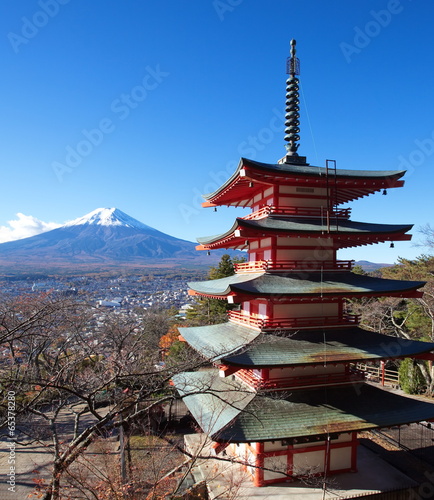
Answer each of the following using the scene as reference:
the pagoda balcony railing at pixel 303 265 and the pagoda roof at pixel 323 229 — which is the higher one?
the pagoda roof at pixel 323 229

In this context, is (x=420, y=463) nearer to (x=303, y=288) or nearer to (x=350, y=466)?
(x=350, y=466)

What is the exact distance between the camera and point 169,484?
10.9m

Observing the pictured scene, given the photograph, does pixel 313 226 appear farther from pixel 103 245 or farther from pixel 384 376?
pixel 103 245

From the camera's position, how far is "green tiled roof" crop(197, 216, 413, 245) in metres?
10.4

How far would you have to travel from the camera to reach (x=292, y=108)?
12484mm

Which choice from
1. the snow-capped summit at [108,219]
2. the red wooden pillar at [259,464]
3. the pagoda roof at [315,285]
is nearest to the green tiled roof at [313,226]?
the pagoda roof at [315,285]

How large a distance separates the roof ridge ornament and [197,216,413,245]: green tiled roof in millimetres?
2755

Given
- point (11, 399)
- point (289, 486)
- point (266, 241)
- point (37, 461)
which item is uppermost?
point (266, 241)

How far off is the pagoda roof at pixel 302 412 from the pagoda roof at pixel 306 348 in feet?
3.70

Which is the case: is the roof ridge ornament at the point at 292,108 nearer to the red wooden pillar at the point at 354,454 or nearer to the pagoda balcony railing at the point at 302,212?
the pagoda balcony railing at the point at 302,212

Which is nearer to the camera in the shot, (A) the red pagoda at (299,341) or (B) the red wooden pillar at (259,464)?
(A) the red pagoda at (299,341)

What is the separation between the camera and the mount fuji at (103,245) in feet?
292

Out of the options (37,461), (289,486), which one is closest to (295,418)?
(289,486)

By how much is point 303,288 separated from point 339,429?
399cm
